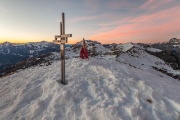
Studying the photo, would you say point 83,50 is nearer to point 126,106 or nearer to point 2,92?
point 2,92

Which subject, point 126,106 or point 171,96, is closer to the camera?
point 126,106

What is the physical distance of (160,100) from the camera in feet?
35.6

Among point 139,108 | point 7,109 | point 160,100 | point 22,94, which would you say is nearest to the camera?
point 139,108

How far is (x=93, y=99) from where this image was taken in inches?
438

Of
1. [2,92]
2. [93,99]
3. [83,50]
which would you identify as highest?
[83,50]

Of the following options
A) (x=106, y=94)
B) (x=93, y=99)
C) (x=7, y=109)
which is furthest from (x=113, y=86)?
(x=7, y=109)

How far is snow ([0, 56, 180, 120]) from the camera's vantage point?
9.73 metres

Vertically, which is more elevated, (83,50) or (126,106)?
(83,50)

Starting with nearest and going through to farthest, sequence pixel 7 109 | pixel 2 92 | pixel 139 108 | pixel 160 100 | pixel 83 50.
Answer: pixel 139 108 < pixel 160 100 < pixel 7 109 < pixel 2 92 < pixel 83 50

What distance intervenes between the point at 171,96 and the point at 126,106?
10.6 feet

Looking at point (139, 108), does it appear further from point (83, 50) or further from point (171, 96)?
point (83, 50)

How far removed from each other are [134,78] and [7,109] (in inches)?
328

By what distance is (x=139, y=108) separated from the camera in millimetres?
9812

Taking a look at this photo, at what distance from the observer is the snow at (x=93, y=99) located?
9.73 meters
